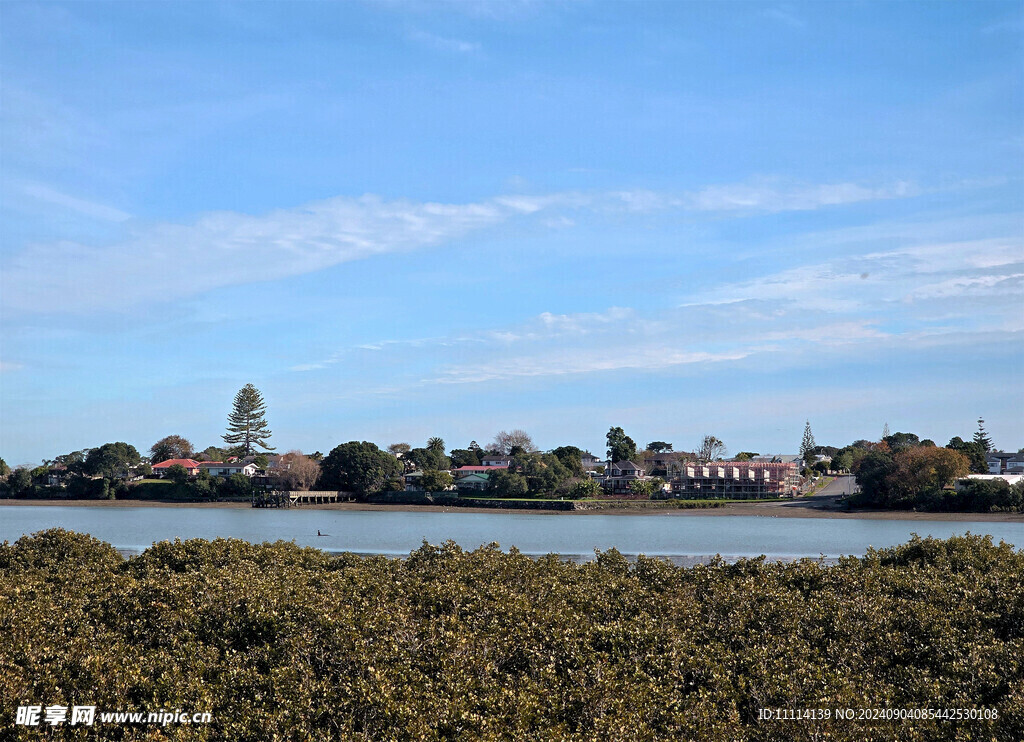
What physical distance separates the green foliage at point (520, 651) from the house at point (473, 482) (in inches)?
3771

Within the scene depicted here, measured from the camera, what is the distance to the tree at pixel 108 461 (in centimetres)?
11875

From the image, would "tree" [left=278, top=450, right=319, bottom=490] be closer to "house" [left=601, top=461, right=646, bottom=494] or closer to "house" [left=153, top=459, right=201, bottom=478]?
"house" [left=153, top=459, right=201, bottom=478]

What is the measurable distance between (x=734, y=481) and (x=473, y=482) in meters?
34.6

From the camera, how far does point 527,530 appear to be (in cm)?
7050

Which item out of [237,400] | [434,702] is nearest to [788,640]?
[434,702]

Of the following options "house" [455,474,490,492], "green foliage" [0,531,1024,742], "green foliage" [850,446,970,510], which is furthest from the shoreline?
"green foliage" [0,531,1024,742]

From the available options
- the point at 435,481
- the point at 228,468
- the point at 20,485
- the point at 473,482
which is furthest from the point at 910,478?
the point at 20,485

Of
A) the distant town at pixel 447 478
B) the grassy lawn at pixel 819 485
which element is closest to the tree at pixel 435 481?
the distant town at pixel 447 478

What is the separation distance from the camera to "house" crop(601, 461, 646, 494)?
11636 cm

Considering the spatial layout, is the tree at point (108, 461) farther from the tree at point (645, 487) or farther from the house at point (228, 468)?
the tree at point (645, 487)

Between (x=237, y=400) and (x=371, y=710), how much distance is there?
150 metres

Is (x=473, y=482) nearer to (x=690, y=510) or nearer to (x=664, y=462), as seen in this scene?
(x=690, y=510)

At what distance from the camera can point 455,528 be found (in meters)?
72.4

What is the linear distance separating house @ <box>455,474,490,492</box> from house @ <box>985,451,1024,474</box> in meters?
83.6
